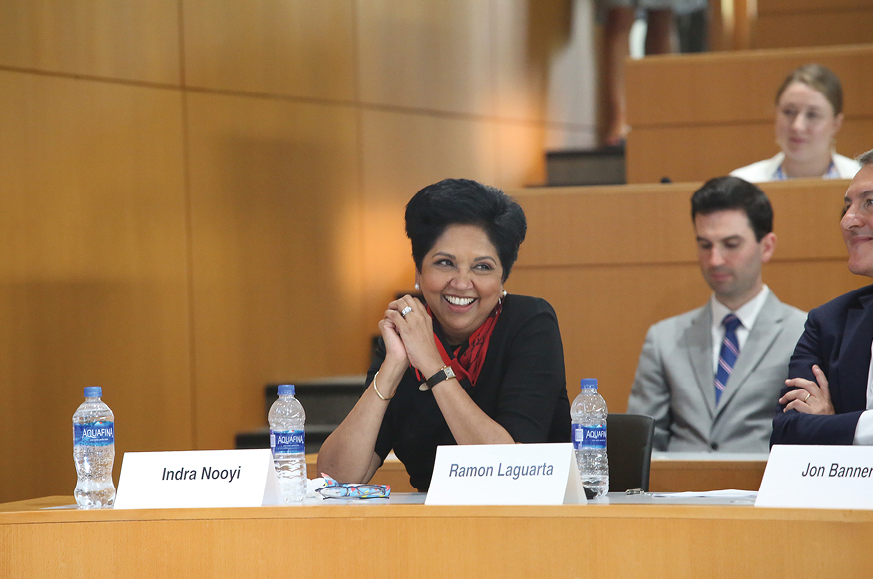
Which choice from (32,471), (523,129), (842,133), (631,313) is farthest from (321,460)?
(523,129)

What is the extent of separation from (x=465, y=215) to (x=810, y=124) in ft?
7.97

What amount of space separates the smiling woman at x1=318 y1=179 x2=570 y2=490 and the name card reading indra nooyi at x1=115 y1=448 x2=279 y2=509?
40 centimetres

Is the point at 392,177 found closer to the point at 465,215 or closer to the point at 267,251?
the point at 267,251

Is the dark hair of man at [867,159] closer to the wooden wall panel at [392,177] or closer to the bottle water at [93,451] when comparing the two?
the bottle water at [93,451]

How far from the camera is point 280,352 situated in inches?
179

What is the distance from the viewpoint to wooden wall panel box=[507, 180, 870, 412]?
3750 mm

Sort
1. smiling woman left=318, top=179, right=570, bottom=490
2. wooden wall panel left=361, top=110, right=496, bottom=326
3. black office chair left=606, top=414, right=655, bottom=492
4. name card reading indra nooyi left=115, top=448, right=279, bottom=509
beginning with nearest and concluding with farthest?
name card reading indra nooyi left=115, top=448, right=279, bottom=509 < smiling woman left=318, top=179, right=570, bottom=490 < black office chair left=606, top=414, right=655, bottom=492 < wooden wall panel left=361, top=110, right=496, bottom=326

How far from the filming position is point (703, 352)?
309 cm

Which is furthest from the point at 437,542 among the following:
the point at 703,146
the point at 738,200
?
the point at 703,146

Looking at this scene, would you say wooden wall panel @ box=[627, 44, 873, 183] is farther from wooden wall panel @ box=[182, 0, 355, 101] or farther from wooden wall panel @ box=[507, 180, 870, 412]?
wooden wall panel @ box=[182, 0, 355, 101]

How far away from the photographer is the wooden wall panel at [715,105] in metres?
5.10

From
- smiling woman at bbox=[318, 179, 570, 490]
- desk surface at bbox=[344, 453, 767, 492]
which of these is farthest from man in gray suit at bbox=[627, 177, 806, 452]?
smiling woman at bbox=[318, 179, 570, 490]

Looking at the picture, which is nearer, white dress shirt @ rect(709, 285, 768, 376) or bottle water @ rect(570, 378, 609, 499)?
bottle water @ rect(570, 378, 609, 499)

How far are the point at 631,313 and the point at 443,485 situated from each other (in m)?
2.41
